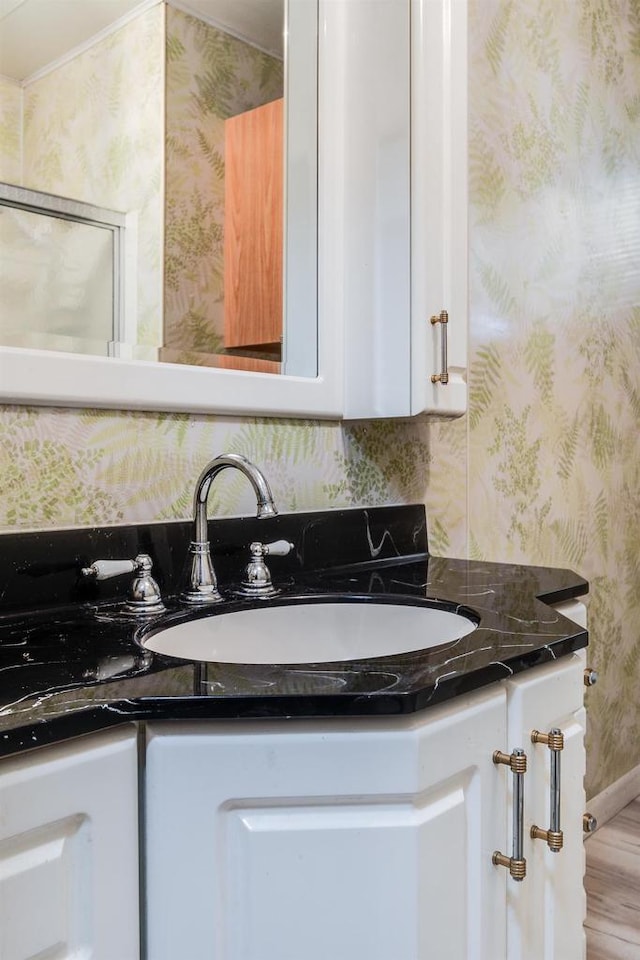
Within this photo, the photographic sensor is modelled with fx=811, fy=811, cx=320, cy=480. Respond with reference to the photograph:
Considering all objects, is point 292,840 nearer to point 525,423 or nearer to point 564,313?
point 525,423

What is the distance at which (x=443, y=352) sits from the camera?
1.31m

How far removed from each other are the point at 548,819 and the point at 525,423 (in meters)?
1.08

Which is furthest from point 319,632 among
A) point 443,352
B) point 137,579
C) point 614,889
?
point 614,889

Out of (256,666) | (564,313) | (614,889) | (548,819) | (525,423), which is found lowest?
(614,889)

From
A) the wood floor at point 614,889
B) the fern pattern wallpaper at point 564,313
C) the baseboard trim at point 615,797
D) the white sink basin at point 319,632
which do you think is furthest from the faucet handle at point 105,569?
the baseboard trim at point 615,797

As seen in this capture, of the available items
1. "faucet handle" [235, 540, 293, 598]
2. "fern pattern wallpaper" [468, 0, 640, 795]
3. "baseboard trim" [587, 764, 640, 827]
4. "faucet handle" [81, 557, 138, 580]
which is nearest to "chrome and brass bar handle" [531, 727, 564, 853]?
"faucet handle" [235, 540, 293, 598]

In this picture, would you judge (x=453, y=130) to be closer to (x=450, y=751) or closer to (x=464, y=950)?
(x=450, y=751)

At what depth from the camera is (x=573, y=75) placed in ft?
6.53

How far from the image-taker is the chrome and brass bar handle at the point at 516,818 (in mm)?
832

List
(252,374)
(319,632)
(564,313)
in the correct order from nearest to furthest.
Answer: (319,632) → (252,374) → (564,313)

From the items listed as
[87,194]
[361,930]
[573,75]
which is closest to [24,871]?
[361,930]

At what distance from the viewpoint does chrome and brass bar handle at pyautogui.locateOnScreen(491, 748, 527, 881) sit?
0.83 meters

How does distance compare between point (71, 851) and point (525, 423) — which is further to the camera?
point (525, 423)

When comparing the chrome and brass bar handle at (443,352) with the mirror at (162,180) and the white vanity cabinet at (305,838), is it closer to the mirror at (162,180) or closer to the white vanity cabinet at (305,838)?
the mirror at (162,180)
